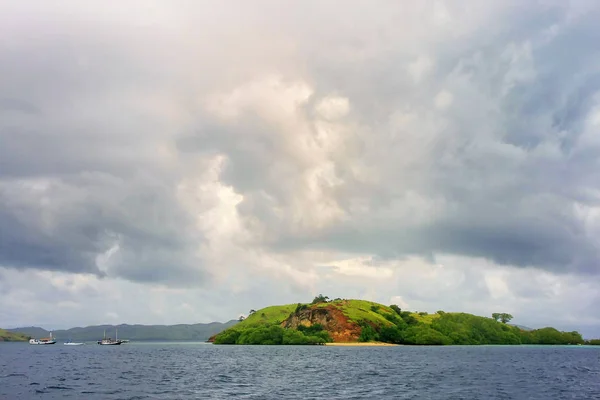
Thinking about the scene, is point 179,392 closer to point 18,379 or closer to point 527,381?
point 18,379

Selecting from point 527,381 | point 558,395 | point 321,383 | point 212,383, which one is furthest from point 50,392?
point 527,381

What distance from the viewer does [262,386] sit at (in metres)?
86.5

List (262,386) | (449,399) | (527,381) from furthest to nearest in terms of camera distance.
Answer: (527,381), (262,386), (449,399)

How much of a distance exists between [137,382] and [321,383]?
33931mm

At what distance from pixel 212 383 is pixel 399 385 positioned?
110 feet

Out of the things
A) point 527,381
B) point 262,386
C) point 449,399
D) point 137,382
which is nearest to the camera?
point 449,399

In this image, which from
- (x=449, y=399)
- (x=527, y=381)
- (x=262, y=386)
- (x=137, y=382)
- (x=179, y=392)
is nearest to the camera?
(x=449, y=399)

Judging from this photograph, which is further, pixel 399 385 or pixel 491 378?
pixel 491 378

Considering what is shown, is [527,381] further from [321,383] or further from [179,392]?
[179,392]

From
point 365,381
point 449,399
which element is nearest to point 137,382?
point 365,381

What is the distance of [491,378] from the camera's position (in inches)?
4104

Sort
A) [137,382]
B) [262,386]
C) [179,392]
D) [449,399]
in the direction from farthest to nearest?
1. [137,382]
2. [262,386]
3. [179,392]
4. [449,399]

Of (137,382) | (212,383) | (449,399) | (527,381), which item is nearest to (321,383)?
(212,383)

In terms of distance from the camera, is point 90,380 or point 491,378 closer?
point 90,380
